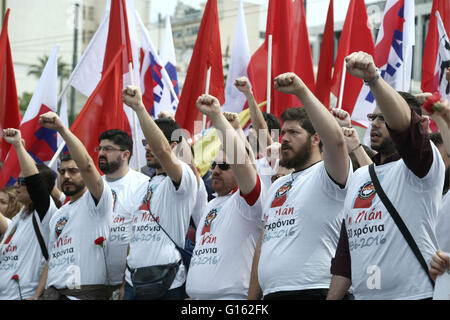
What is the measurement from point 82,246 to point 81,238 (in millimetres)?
69

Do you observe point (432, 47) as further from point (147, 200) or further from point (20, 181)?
point (20, 181)

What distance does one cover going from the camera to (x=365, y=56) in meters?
3.81

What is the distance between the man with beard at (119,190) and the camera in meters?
6.50

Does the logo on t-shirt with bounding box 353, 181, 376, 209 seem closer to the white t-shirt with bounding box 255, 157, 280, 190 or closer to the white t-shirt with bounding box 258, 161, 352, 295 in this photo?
the white t-shirt with bounding box 258, 161, 352, 295

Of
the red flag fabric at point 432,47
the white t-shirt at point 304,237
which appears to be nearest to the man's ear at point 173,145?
the white t-shirt at point 304,237

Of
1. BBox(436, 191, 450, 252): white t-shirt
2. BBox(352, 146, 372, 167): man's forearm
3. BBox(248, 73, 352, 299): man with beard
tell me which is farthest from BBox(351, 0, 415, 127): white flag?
BBox(436, 191, 450, 252): white t-shirt

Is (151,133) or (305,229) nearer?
(305,229)

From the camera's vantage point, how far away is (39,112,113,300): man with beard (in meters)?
6.30

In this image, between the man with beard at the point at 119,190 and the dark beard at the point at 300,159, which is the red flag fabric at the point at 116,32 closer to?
the man with beard at the point at 119,190

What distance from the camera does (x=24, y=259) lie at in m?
7.11

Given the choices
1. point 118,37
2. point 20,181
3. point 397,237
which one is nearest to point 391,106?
point 397,237

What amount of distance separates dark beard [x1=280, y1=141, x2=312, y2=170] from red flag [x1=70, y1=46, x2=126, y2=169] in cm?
292
